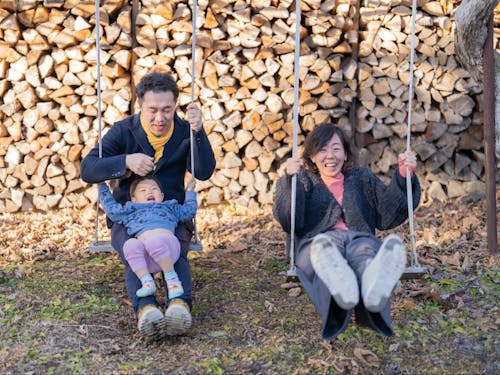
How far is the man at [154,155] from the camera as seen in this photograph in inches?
145

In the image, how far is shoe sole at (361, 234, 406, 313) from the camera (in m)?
2.88

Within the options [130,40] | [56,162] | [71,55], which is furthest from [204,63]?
[56,162]

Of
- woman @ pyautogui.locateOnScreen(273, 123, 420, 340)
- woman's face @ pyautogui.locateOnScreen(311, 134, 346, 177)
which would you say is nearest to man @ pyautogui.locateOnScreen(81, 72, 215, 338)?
woman @ pyautogui.locateOnScreen(273, 123, 420, 340)

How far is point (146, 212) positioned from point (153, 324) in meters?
0.65

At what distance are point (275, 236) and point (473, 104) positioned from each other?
6.17 feet

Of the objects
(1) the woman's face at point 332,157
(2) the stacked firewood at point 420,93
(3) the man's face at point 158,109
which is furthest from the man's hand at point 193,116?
(2) the stacked firewood at point 420,93

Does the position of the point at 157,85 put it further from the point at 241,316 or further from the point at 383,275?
the point at 383,275

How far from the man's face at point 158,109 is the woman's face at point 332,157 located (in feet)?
2.76

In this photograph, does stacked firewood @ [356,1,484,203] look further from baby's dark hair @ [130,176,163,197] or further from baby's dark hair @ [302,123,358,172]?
baby's dark hair @ [130,176,163,197]

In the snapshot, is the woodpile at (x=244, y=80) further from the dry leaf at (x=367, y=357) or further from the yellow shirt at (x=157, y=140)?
the dry leaf at (x=367, y=357)

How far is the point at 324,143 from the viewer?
374cm

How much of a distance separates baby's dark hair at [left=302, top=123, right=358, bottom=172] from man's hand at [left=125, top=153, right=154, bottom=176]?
83cm

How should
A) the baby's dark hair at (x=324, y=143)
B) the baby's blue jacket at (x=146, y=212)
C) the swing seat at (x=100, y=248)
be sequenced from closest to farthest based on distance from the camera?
the baby's blue jacket at (x=146, y=212), the baby's dark hair at (x=324, y=143), the swing seat at (x=100, y=248)

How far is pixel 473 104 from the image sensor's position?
5.53m
